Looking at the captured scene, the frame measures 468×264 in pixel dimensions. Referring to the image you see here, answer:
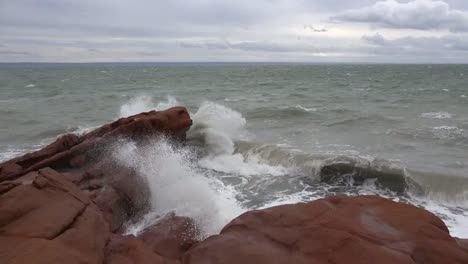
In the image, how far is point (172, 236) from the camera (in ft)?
19.0

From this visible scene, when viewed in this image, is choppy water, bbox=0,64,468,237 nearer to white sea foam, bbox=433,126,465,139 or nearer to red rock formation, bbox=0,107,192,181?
white sea foam, bbox=433,126,465,139

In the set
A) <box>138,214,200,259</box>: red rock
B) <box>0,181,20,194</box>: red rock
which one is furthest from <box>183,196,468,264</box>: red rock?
<box>0,181,20,194</box>: red rock

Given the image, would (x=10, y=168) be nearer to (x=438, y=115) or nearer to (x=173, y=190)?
(x=173, y=190)

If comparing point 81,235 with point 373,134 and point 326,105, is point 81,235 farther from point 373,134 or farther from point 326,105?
point 326,105

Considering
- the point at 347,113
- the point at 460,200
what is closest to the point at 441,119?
the point at 347,113

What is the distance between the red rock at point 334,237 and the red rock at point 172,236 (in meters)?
1.11

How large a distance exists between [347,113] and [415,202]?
12231mm

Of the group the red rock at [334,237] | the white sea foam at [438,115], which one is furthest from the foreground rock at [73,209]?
the white sea foam at [438,115]

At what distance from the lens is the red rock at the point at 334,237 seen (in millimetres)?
4059

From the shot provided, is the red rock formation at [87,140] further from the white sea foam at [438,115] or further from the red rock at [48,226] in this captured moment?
the white sea foam at [438,115]

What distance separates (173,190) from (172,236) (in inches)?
85.4

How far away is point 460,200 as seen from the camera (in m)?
9.09

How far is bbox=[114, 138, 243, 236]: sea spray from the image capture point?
278 inches

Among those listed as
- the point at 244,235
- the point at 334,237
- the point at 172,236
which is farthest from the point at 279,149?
the point at 334,237
